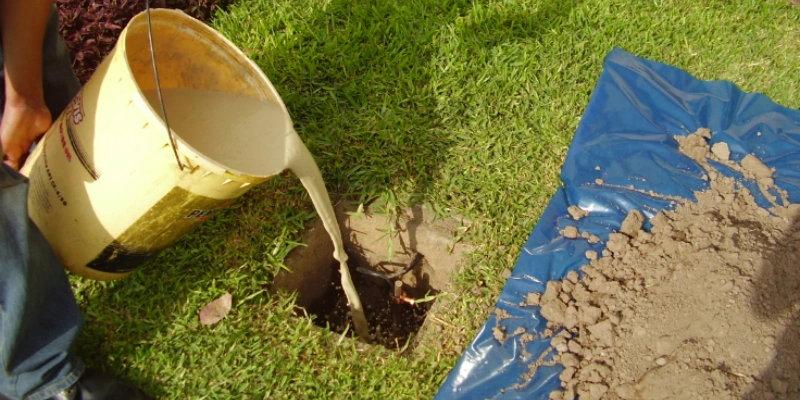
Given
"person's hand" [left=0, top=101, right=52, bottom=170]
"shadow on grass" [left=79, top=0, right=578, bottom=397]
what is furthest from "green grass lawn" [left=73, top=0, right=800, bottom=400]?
"person's hand" [left=0, top=101, right=52, bottom=170]

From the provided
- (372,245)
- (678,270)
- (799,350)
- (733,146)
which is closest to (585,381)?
(678,270)

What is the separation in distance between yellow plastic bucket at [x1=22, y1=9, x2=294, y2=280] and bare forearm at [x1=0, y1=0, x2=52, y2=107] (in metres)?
0.18

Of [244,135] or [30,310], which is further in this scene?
[244,135]

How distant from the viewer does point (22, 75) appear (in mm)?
2168

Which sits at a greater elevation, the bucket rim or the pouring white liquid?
the bucket rim

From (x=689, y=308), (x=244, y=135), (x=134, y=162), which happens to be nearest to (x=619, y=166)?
(x=689, y=308)

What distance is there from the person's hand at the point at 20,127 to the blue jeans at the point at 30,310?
0.51 ft

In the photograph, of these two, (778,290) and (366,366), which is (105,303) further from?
(778,290)

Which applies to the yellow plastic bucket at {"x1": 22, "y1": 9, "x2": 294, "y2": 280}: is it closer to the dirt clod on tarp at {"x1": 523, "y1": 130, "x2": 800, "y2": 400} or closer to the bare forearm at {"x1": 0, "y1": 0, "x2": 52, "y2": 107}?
the bare forearm at {"x1": 0, "y1": 0, "x2": 52, "y2": 107}

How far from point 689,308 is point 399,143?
140 centimetres

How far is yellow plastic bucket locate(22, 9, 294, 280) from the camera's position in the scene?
73.4 inches

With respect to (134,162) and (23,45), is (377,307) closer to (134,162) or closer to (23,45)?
(134,162)

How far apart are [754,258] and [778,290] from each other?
0.14 metres

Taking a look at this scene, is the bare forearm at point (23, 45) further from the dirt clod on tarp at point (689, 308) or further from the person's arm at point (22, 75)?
the dirt clod on tarp at point (689, 308)
